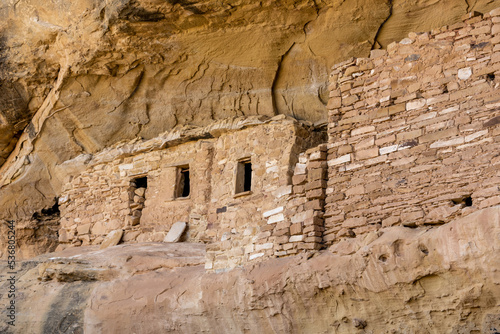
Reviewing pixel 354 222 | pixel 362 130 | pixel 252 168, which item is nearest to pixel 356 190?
pixel 354 222

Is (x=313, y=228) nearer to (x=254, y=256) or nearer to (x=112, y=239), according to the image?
(x=254, y=256)

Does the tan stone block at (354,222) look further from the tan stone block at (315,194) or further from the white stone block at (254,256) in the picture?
the white stone block at (254,256)

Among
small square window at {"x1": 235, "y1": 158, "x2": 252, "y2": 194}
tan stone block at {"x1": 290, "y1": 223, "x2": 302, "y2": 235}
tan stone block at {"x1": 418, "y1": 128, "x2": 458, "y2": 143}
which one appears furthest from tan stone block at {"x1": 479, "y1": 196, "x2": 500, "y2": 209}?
small square window at {"x1": 235, "y1": 158, "x2": 252, "y2": 194}

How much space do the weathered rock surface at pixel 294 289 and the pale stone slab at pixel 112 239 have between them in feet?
4.53

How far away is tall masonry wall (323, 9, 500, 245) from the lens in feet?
A: 25.7

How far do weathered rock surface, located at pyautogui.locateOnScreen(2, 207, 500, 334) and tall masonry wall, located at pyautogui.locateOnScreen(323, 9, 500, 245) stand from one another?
0.41m

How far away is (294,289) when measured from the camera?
8227mm

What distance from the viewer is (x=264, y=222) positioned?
30.6 feet

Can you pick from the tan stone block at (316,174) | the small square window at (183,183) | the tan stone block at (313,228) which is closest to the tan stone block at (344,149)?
the tan stone block at (316,174)

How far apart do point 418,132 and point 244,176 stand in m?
4.12

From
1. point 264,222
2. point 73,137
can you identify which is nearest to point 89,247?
point 73,137

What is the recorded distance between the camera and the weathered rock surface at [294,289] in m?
7.11

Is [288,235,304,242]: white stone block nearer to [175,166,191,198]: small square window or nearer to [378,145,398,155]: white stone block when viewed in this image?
[378,145,398,155]: white stone block

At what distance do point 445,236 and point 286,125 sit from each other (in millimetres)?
4838
